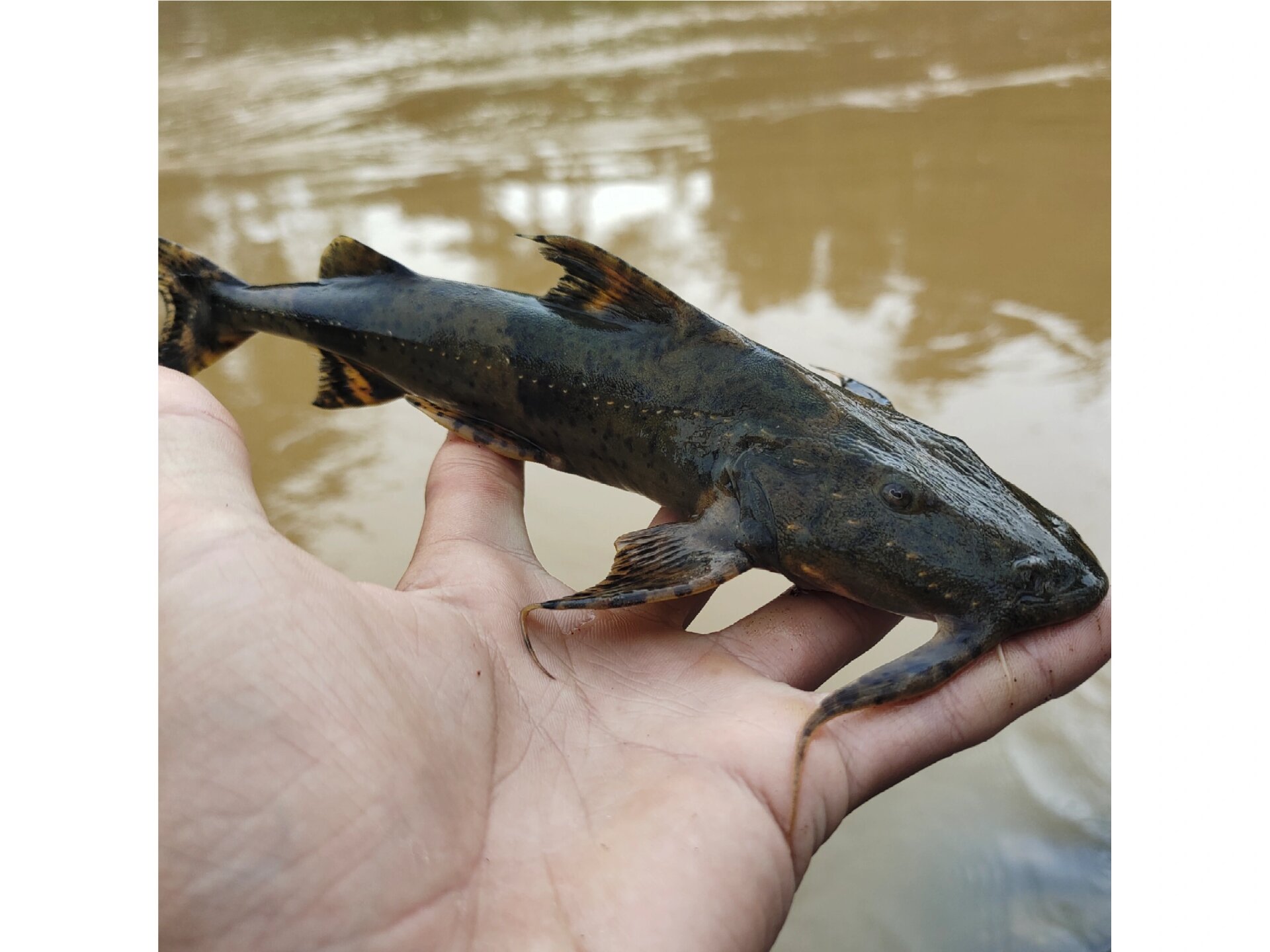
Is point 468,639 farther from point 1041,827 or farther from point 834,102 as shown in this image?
point 834,102

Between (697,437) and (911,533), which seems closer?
(911,533)

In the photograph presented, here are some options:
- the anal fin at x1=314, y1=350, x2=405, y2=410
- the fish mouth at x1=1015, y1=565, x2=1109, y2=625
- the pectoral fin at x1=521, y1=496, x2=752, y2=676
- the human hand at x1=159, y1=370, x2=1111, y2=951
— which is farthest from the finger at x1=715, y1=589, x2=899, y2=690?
the anal fin at x1=314, y1=350, x2=405, y2=410

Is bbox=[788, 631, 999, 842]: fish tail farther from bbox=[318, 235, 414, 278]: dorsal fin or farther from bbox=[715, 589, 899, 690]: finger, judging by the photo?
bbox=[318, 235, 414, 278]: dorsal fin

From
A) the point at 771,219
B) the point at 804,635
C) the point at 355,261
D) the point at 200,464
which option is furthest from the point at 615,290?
the point at 771,219

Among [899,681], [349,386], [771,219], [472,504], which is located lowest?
[899,681]

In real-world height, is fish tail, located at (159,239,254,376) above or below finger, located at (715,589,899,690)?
above

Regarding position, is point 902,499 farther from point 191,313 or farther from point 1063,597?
point 191,313

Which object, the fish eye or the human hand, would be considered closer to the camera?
the human hand

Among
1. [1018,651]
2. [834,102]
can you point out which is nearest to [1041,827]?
[1018,651]
